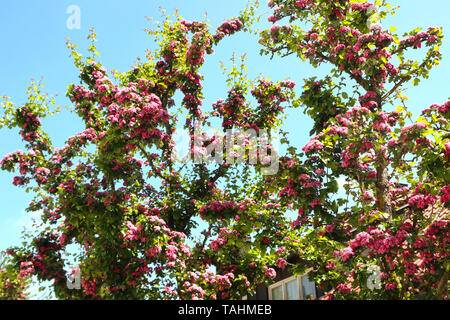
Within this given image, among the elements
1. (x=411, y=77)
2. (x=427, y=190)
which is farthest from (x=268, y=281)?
(x=411, y=77)

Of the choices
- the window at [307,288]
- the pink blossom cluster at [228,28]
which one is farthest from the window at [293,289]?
the pink blossom cluster at [228,28]

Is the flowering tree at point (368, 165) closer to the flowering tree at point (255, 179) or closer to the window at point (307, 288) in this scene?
the flowering tree at point (255, 179)

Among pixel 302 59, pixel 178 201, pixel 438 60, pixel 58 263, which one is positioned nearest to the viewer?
pixel 438 60

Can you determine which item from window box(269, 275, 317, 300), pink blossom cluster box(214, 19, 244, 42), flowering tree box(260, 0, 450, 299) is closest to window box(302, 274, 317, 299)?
window box(269, 275, 317, 300)

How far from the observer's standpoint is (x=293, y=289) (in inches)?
587

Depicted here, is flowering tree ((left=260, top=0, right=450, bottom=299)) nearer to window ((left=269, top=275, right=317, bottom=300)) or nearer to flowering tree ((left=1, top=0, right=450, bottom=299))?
flowering tree ((left=1, top=0, right=450, bottom=299))

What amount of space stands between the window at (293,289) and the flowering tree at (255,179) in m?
2.00

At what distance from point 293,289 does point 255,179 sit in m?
4.95

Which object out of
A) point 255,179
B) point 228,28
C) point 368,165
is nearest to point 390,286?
point 368,165

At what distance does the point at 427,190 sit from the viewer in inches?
300

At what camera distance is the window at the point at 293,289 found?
1415 cm

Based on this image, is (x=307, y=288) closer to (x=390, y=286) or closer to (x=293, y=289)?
(x=293, y=289)

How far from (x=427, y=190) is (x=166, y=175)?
8.23m
